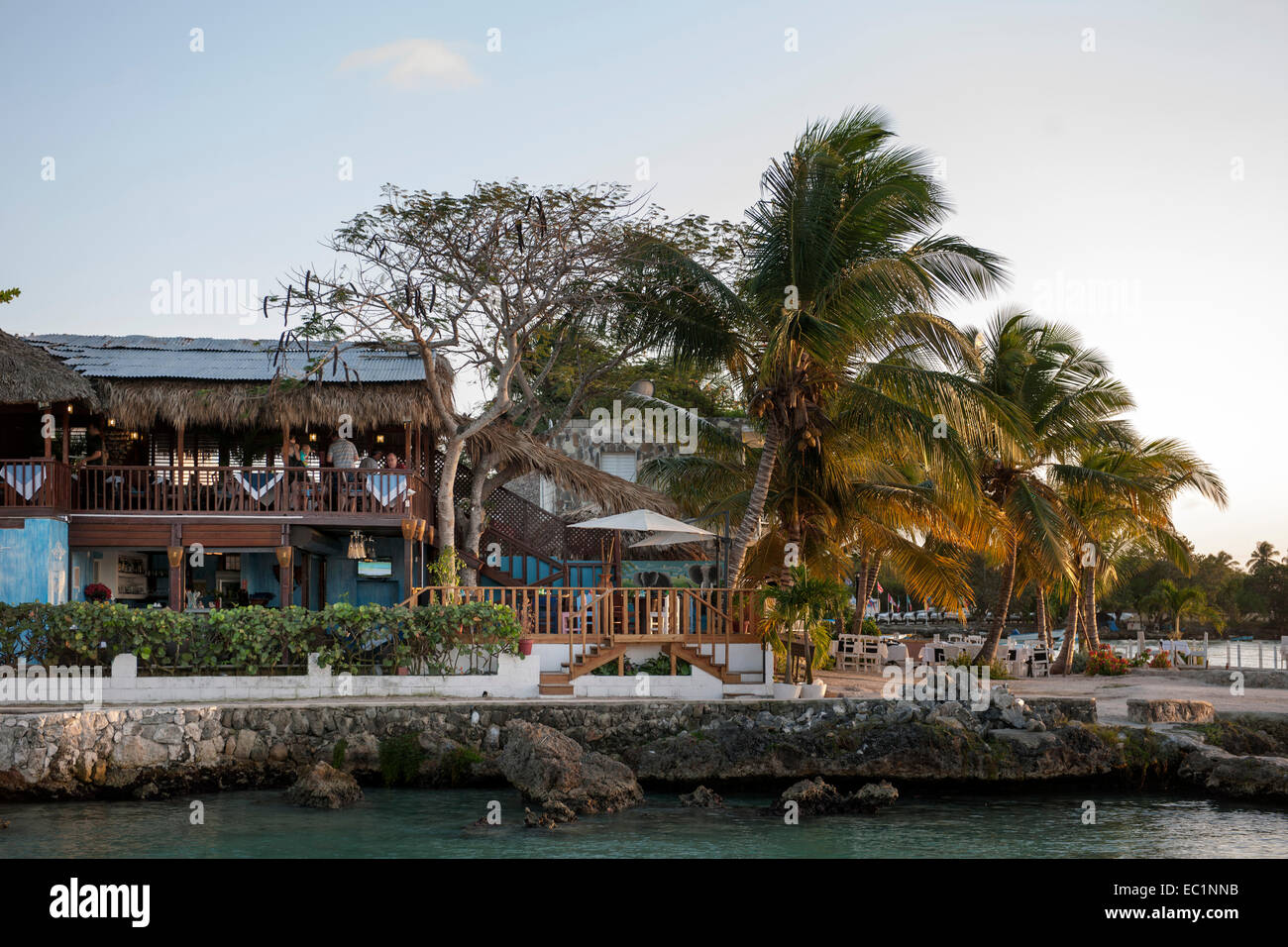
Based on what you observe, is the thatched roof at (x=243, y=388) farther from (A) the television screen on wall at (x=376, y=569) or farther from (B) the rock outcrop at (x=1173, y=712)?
(B) the rock outcrop at (x=1173, y=712)

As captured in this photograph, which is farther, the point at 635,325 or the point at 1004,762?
the point at 635,325

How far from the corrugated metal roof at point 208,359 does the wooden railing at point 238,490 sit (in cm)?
173

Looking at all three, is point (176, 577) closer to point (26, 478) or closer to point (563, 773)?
point (26, 478)

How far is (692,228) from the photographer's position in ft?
72.6

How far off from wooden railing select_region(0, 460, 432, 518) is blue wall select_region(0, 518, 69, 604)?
1.83 ft

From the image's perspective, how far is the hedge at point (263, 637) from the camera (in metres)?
16.1

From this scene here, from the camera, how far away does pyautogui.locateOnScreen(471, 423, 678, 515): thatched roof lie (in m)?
23.1

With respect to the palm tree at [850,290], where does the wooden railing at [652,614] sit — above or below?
below

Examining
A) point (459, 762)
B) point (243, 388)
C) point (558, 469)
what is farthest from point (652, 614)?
point (243, 388)

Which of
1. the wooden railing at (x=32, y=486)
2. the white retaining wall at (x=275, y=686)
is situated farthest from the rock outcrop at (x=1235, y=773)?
the wooden railing at (x=32, y=486)

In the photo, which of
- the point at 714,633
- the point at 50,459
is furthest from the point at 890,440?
the point at 50,459
